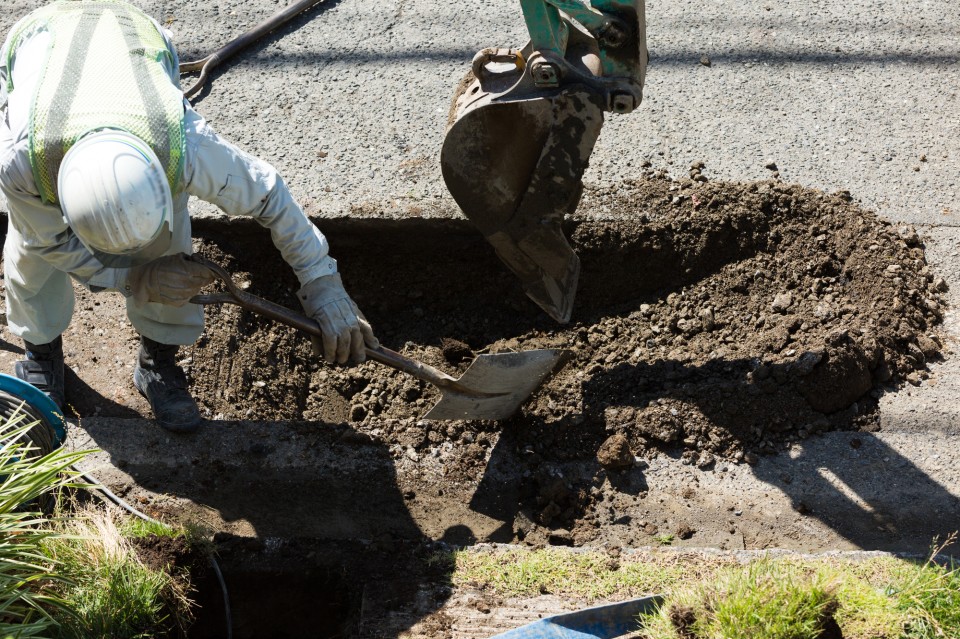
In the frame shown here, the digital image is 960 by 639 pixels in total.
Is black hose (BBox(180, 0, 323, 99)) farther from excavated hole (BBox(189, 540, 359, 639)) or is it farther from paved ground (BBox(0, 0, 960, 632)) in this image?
excavated hole (BBox(189, 540, 359, 639))

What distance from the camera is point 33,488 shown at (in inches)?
108

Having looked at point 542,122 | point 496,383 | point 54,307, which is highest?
point 542,122

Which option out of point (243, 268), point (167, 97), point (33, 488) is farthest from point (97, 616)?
point (243, 268)

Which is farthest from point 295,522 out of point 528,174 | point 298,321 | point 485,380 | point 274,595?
point 528,174

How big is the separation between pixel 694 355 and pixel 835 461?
0.75 meters

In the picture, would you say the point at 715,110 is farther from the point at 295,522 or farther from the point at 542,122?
the point at 295,522

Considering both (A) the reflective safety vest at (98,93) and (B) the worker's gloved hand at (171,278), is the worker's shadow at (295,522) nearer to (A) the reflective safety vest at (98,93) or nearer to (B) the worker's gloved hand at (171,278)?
(B) the worker's gloved hand at (171,278)

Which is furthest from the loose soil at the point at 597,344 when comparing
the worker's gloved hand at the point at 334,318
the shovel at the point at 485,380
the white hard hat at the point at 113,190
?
the white hard hat at the point at 113,190

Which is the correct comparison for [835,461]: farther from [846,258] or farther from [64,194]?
[64,194]

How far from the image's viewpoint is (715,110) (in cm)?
495

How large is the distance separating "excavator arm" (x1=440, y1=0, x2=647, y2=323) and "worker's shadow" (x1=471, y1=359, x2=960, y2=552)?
0.55 meters

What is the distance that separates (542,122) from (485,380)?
1104 mm

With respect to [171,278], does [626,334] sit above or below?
below

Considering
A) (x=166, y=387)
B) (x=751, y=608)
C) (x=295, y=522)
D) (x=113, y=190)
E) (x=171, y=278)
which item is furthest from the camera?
(x=166, y=387)
